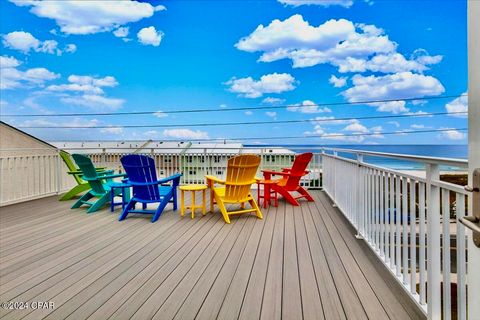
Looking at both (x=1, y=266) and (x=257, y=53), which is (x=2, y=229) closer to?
(x=1, y=266)

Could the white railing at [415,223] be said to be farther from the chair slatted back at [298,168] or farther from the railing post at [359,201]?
the chair slatted back at [298,168]

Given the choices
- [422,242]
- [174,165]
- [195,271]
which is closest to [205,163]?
[174,165]

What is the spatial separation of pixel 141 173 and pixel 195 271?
232 cm

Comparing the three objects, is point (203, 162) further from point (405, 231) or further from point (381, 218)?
point (405, 231)

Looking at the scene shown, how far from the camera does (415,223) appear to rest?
1956mm

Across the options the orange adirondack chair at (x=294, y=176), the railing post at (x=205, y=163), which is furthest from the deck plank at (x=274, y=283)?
the railing post at (x=205, y=163)

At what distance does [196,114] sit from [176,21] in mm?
11690

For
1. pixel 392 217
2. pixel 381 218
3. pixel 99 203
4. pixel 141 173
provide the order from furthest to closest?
pixel 99 203 < pixel 141 173 < pixel 381 218 < pixel 392 217

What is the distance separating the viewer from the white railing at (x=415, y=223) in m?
1.42

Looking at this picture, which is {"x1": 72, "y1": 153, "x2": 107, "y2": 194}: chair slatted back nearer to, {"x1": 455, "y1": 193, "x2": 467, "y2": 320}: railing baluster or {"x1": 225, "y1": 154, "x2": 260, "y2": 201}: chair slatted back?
{"x1": 225, "y1": 154, "x2": 260, "y2": 201}: chair slatted back

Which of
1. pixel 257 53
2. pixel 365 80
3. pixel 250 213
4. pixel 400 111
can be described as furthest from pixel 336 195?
pixel 400 111

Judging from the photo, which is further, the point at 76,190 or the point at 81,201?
the point at 76,190

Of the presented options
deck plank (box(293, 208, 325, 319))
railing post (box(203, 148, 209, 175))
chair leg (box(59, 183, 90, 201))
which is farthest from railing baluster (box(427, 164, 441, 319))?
railing post (box(203, 148, 209, 175))

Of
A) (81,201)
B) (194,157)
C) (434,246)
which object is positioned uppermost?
(194,157)
